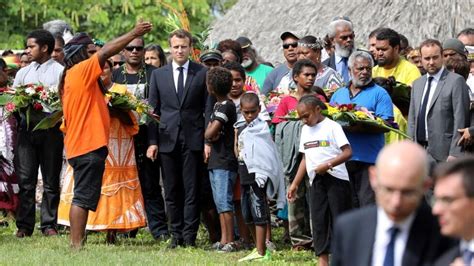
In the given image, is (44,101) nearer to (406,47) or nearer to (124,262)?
(124,262)

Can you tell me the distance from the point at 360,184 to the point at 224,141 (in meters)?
1.69

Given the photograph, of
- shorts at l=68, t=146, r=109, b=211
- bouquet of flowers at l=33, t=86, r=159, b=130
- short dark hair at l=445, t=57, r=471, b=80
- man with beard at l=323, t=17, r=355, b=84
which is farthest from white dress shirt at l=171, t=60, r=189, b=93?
short dark hair at l=445, t=57, r=471, b=80

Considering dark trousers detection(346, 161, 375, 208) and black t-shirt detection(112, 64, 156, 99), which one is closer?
dark trousers detection(346, 161, 375, 208)

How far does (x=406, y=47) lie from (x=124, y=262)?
6.28 meters

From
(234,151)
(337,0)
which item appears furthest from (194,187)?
(337,0)

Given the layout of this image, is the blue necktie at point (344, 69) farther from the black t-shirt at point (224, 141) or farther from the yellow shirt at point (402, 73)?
the black t-shirt at point (224, 141)

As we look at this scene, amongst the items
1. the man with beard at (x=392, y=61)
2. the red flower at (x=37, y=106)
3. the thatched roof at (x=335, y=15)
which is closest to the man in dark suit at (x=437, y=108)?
the man with beard at (x=392, y=61)

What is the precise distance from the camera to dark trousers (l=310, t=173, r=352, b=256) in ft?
35.6

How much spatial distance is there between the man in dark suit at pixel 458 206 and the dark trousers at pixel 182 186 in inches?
306

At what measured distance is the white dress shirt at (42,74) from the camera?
14.4m

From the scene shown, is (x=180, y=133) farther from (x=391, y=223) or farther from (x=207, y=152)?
(x=391, y=223)

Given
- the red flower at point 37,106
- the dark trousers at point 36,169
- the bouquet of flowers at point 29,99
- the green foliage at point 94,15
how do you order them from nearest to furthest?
the bouquet of flowers at point 29,99 → the red flower at point 37,106 → the dark trousers at point 36,169 → the green foliage at point 94,15

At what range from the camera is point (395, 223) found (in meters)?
5.54

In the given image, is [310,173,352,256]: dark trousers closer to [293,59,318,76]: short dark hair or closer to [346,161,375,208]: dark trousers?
[346,161,375,208]: dark trousers
